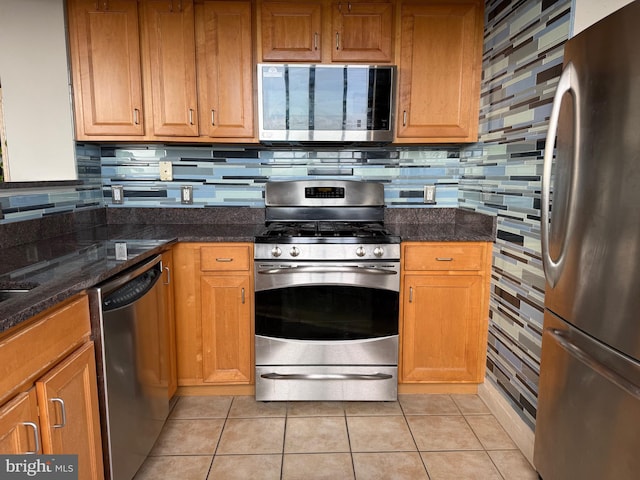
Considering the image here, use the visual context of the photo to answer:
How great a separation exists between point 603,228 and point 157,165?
239 centimetres

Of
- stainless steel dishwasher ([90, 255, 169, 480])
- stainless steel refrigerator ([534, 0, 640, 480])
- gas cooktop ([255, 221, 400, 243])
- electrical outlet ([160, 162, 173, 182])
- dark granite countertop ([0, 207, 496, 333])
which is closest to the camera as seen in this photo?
stainless steel refrigerator ([534, 0, 640, 480])

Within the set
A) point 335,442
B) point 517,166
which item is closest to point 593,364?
point 517,166

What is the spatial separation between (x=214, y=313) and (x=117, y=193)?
3.52 feet

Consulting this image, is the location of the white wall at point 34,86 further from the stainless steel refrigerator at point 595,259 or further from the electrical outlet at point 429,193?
the stainless steel refrigerator at point 595,259

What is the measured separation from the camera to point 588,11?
1528 mm

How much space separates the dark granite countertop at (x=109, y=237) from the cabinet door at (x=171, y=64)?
22.5 inches

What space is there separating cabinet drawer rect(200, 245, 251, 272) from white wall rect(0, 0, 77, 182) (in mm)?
997

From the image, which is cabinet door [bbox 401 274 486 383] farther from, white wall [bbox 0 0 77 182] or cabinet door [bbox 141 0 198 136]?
white wall [bbox 0 0 77 182]

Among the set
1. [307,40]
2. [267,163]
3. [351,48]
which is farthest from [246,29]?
[267,163]

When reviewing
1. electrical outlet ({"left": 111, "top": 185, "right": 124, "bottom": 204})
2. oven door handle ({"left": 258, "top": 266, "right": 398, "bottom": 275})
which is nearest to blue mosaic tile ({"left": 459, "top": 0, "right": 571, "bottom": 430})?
oven door handle ({"left": 258, "top": 266, "right": 398, "bottom": 275})

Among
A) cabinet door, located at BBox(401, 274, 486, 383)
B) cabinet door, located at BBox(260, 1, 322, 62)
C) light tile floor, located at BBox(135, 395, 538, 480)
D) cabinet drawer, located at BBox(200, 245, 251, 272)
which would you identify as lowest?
light tile floor, located at BBox(135, 395, 538, 480)

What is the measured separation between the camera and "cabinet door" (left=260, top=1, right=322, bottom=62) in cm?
228

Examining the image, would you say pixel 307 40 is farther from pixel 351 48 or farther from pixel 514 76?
pixel 514 76

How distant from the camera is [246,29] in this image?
2.29 m
